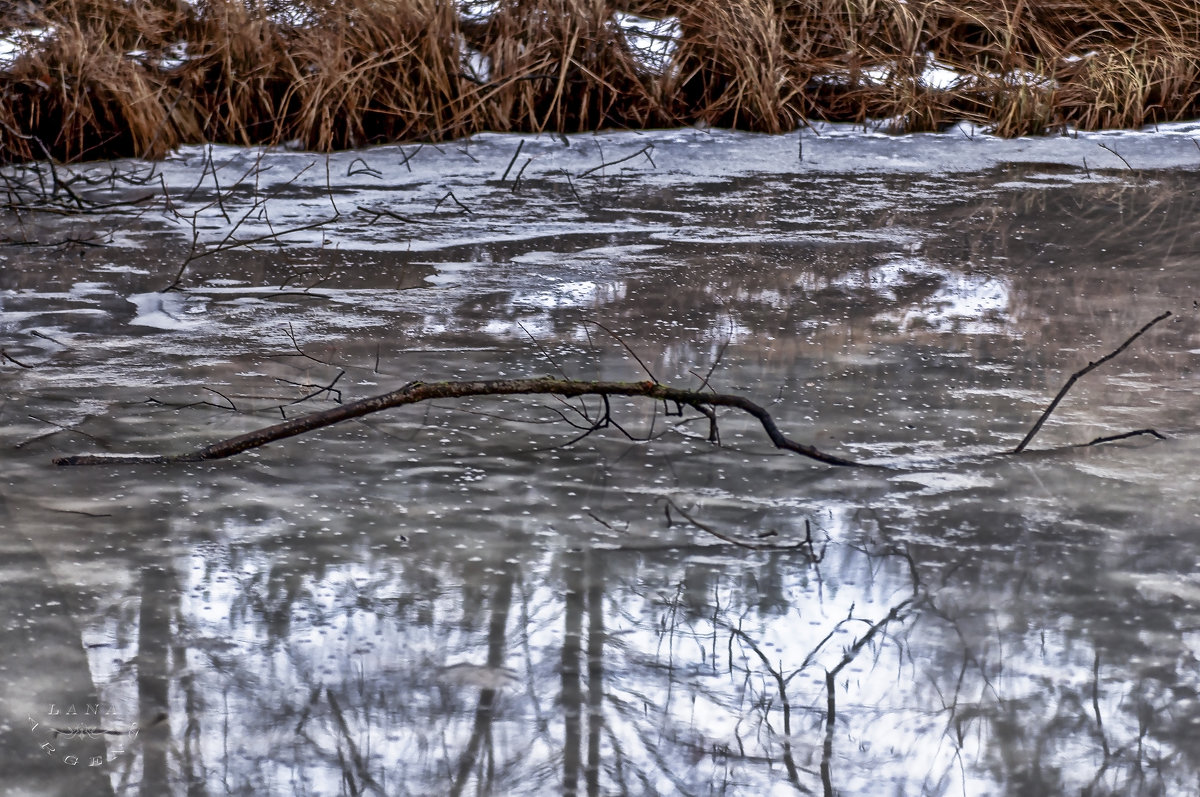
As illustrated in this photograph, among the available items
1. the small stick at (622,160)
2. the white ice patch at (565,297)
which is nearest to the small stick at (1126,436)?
the white ice patch at (565,297)

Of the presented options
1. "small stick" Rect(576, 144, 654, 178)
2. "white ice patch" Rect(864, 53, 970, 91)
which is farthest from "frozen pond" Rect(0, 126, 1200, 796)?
"white ice patch" Rect(864, 53, 970, 91)

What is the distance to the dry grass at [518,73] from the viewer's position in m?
6.74

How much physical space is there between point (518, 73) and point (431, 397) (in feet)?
15.7

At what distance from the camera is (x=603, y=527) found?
2406mm

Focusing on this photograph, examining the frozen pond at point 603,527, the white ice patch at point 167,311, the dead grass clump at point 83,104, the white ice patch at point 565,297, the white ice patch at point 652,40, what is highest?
the white ice patch at point 652,40

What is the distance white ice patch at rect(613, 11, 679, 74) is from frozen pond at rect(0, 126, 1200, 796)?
297cm

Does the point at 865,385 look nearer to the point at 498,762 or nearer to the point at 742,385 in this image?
the point at 742,385

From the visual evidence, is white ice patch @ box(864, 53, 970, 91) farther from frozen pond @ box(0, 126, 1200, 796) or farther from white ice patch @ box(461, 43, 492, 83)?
frozen pond @ box(0, 126, 1200, 796)

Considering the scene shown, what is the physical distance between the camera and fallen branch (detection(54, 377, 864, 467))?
2.57m

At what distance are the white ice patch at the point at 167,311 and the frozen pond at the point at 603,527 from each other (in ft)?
0.08

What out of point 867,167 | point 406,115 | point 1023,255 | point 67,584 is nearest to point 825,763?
point 67,584

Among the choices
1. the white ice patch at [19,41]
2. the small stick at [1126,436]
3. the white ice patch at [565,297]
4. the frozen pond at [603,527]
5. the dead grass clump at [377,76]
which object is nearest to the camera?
the frozen pond at [603,527]

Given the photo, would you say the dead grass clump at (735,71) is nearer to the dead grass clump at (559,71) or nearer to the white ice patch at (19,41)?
the dead grass clump at (559,71)

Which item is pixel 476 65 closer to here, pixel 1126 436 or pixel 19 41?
pixel 19 41
